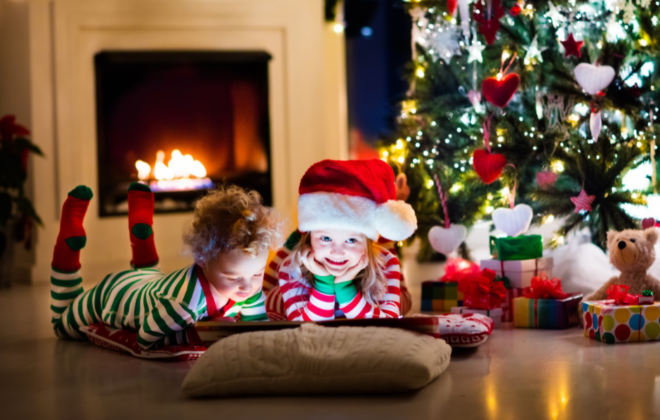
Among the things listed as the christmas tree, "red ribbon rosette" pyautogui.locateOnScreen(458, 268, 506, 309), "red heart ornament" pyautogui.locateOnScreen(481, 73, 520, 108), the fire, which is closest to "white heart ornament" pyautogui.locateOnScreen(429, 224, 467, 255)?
the christmas tree

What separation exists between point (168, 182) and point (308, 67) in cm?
115

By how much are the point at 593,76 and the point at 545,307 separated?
80cm

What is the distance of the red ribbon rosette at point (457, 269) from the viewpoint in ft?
8.70

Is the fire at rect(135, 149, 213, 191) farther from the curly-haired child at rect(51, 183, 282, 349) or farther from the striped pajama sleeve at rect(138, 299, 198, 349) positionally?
the striped pajama sleeve at rect(138, 299, 198, 349)

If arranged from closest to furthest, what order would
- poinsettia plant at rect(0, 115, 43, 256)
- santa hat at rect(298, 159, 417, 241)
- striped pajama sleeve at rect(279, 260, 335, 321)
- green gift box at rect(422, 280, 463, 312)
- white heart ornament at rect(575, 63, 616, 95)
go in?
santa hat at rect(298, 159, 417, 241), striped pajama sleeve at rect(279, 260, 335, 321), white heart ornament at rect(575, 63, 616, 95), green gift box at rect(422, 280, 463, 312), poinsettia plant at rect(0, 115, 43, 256)

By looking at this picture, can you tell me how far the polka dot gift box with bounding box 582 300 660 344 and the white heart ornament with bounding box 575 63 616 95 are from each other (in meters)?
0.80

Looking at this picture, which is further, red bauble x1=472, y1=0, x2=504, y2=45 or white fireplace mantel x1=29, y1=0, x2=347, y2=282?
white fireplace mantel x1=29, y1=0, x2=347, y2=282

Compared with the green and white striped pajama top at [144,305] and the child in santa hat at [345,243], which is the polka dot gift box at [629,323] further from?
the green and white striped pajama top at [144,305]

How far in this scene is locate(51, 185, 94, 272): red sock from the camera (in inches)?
84.5

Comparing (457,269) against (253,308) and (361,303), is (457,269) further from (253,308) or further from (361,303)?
(253,308)

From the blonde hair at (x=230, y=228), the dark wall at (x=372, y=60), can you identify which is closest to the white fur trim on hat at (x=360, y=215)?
the blonde hair at (x=230, y=228)

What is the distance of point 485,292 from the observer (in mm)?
2275

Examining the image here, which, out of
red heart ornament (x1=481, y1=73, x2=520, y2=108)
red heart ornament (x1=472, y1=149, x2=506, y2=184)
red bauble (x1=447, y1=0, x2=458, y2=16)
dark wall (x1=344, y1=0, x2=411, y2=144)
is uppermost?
dark wall (x1=344, y1=0, x2=411, y2=144)

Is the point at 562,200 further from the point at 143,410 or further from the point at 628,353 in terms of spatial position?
the point at 143,410
